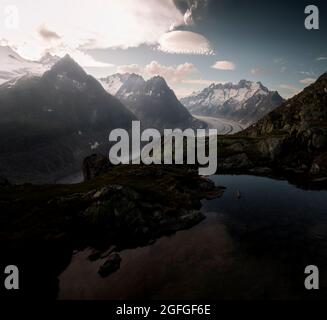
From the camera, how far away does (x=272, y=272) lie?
5666 cm

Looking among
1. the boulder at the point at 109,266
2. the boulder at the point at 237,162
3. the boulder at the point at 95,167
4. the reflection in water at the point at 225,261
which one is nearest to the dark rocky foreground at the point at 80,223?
the boulder at the point at 109,266

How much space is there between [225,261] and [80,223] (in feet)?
139

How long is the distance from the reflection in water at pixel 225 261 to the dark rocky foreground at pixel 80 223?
3.69 meters

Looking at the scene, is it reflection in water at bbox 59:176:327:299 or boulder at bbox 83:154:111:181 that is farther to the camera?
boulder at bbox 83:154:111:181

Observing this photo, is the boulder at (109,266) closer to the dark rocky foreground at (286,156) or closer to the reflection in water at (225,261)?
the reflection in water at (225,261)

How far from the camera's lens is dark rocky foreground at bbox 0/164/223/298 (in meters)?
66.6

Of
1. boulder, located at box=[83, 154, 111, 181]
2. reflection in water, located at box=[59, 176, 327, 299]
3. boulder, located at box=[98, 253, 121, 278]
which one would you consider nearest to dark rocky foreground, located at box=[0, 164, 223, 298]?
boulder, located at box=[98, 253, 121, 278]

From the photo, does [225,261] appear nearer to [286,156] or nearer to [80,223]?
[80,223]

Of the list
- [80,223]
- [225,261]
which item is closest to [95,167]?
[80,223]

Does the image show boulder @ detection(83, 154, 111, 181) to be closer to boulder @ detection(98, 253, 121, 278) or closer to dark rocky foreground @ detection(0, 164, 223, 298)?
dark rocky foreground @ detection(0, 164, 223, 298)

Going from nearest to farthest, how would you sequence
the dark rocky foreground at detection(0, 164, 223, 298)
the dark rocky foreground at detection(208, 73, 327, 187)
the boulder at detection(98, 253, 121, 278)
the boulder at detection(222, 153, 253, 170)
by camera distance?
1. the boulder at detection(98, 253, 121, 278)
2. the dark rocky foreground at detection(0, 164, 223, 298)
3. the dark rocky foreground at detection(208, 73, 327, 187)
4. the boulder at detection(222, 153, 253, 170)

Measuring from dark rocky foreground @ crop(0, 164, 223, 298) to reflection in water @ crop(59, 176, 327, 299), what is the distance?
145 inches

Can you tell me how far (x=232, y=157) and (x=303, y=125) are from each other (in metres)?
43.9
